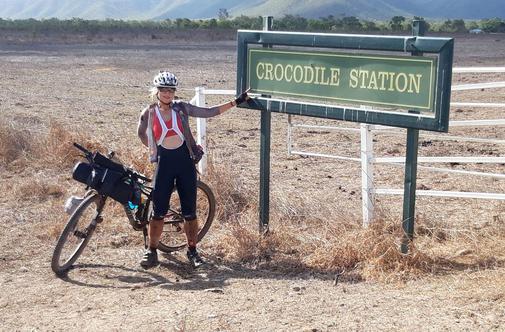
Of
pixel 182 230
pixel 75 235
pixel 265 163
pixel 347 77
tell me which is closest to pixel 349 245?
pixel 265 163

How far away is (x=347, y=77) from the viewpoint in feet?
20.8

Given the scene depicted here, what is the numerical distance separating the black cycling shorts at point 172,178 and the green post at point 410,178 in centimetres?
172

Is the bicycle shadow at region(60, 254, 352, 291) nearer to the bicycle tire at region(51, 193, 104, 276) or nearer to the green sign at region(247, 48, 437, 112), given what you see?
the bicycle tire at region(51, 193, 104, 276)

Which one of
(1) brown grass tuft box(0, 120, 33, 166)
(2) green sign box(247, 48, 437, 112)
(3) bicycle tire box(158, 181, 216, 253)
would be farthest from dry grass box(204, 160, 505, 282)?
(1) brown grass tuft box(0, 120, 33, 166)

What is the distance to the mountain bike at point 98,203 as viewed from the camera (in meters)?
6.54

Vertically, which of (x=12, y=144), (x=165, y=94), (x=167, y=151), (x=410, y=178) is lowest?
(x=12, y=144)

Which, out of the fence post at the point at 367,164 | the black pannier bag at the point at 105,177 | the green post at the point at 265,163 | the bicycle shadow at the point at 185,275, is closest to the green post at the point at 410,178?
the bicycle shadow at the point at 185,275

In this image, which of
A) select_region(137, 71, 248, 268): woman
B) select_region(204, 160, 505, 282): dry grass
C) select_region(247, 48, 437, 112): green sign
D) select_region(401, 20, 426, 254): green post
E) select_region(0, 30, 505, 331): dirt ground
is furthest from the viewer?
select_region(137, 71, 248, 268): woman

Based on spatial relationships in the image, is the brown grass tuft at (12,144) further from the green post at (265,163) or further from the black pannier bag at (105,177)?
the green post at (265,163)

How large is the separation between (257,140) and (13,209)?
216 inches

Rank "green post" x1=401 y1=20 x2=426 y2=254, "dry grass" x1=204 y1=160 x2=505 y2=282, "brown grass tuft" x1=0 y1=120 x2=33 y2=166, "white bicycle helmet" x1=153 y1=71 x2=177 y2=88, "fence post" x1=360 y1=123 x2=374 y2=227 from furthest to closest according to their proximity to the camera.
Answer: "brown grass tuft" x1=0 y1=120 x2=33 y2=166
"fence post" x1=360 y1=123 x2=374 y2=227
"white bicycle helmet" x1=153 y1=71 x2=177 y2=88
"dry grass" x1=204 y1=160 x2=505 y2=282
"green post" x1=401 y1=20 x2=426 y2=254

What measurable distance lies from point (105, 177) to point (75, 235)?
549 mm

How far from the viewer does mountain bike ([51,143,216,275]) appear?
6.54 metres

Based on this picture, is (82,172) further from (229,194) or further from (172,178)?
(229,194)
